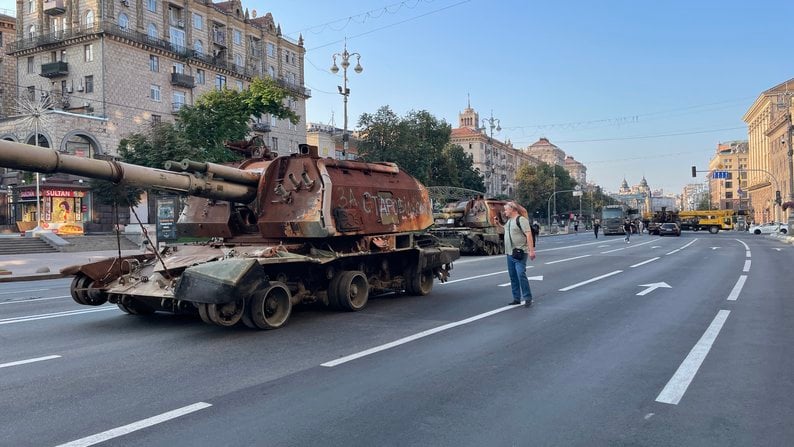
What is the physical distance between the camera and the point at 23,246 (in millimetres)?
31453

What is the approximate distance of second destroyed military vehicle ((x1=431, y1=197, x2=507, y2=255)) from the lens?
26797 mm

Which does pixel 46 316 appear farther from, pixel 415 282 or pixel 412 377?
pixel 412 377

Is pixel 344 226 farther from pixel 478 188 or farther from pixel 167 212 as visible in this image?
pixel 478 188

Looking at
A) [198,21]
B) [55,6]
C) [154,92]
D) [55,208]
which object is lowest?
[55,208]

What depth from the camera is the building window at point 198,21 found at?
5325 centimetres

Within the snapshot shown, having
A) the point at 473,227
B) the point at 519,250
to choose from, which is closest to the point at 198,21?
the point at 473,227

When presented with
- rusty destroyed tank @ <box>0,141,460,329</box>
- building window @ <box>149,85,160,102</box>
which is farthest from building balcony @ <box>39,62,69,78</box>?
rusty destroyed tank @ <box>0,141,460,329</box>

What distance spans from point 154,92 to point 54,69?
7285mm

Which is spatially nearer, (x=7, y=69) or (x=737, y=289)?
(x=737, y=289)

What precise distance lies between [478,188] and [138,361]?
66893 millimetres

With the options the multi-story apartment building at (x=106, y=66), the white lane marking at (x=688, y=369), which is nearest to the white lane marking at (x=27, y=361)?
the white lane marking at (x=688, y=369)

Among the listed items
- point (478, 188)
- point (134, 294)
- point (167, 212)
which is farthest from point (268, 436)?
point (478, 188)

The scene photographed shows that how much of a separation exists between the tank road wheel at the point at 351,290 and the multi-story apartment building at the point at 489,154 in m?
81.9

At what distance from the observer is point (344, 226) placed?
31.6 feet
